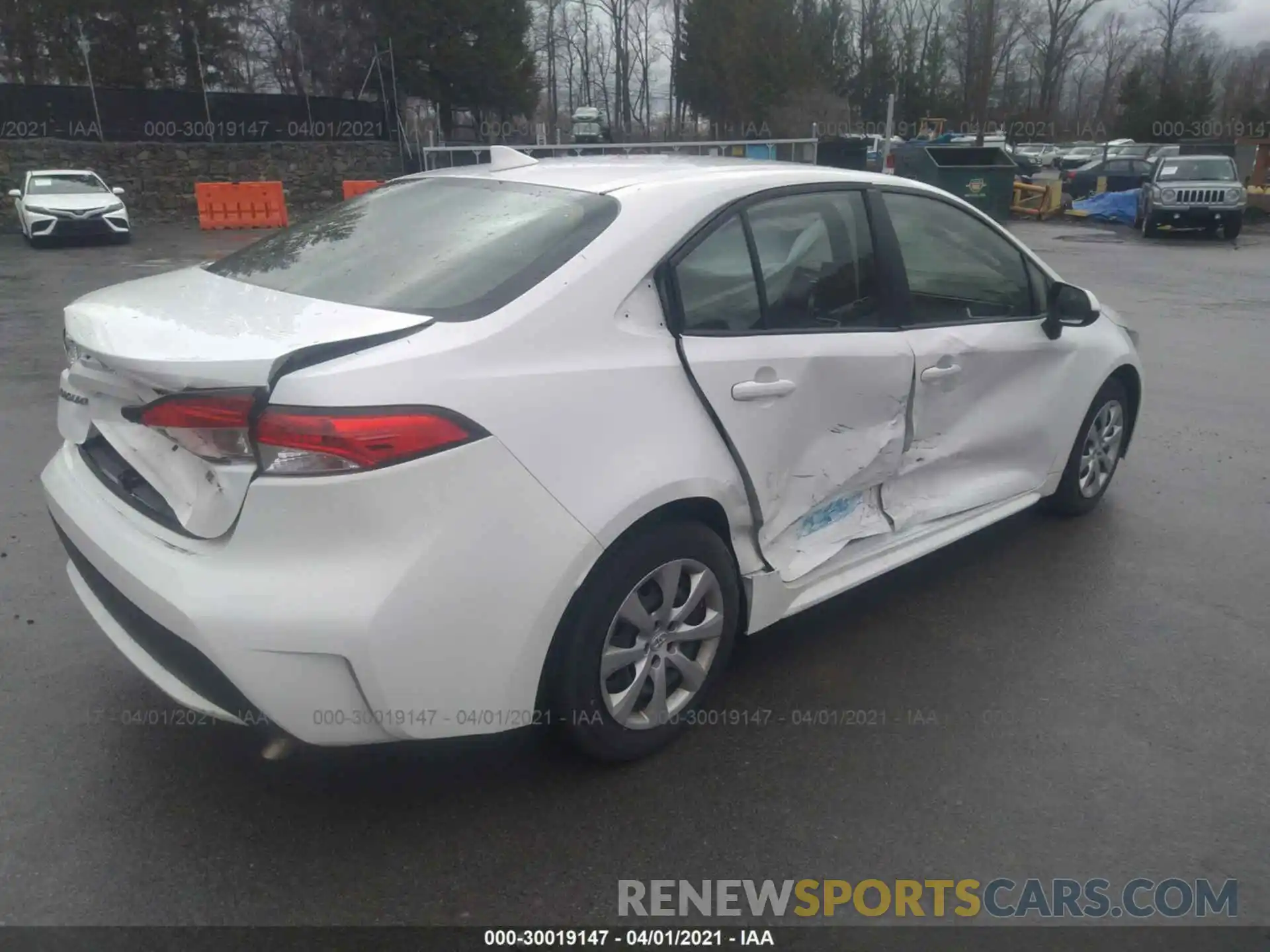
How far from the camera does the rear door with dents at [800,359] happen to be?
2975mm

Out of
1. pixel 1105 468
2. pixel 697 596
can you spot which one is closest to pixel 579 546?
pixel 697 596

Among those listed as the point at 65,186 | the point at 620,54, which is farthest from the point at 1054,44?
the point at 65,186

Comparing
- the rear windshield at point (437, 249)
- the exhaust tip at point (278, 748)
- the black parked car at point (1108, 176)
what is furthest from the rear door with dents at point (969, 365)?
the black parked car at point (1108, 176)

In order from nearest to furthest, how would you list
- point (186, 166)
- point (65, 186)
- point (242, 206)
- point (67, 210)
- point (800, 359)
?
point (800, 359), point (67, 210), point (65, 186), point (242, 206), point (186, 166)

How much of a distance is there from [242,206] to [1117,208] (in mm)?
20906

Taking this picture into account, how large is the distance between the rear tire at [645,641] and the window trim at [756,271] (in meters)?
0.60

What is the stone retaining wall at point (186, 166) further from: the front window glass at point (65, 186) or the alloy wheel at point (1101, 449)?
the alloy wheel at point (1101, 449)

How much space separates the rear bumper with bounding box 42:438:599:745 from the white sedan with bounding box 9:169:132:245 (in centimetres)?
1854

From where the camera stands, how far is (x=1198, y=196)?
20688 millimetres

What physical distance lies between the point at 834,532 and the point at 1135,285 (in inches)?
491

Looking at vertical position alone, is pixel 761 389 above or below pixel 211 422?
below

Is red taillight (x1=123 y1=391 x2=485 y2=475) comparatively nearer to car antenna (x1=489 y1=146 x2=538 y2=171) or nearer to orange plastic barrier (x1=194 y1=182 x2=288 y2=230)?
car antenna (x1=489 y1=146 x2=538 y2=171)

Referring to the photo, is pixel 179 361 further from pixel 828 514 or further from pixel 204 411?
pixel 828 514

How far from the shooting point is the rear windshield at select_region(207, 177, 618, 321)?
271cm
